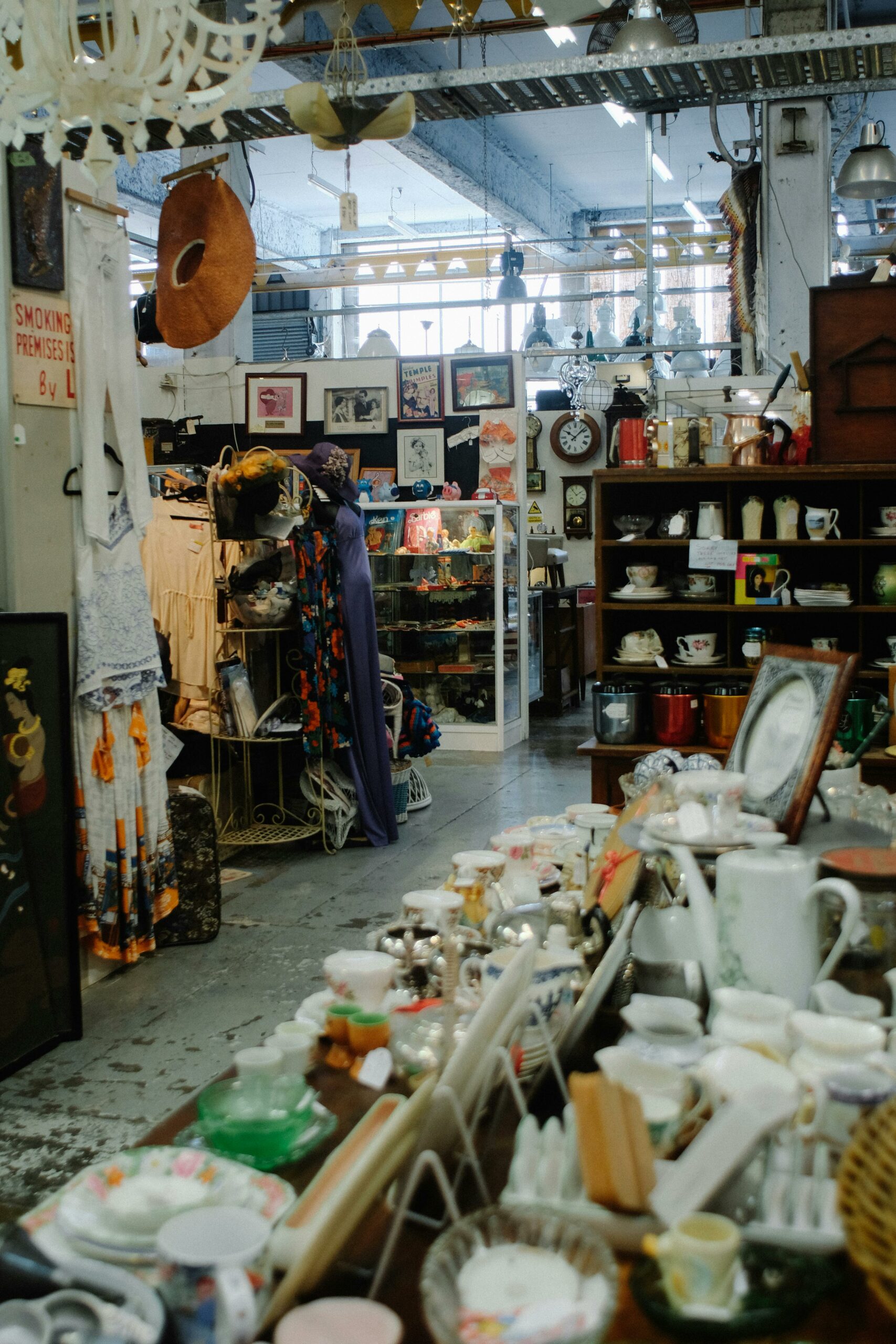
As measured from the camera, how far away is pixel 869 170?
7.98 metres

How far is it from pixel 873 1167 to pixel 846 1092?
17 centimetres

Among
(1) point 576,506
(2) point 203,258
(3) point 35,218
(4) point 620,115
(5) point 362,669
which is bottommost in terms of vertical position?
(5) point 362,669

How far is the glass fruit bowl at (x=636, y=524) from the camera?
15.8 feet

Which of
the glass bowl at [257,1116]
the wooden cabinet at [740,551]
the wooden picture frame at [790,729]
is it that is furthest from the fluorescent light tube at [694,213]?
the glass bowl at [257,1116]

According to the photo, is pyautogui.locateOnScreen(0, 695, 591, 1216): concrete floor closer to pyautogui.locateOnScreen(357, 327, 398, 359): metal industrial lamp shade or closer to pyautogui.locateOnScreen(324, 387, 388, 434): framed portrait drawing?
pyautogui.locateOnScreen(324, 387, 388, 434): framed portrait drawing

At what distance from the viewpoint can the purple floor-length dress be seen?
576cm

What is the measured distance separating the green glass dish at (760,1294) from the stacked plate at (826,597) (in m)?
3.73

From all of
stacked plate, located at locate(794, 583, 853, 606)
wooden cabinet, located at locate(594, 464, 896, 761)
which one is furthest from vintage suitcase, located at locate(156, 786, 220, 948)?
stacked plate, located at locate(794, 583, 853, 606)

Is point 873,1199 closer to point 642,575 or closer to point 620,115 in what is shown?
point 642,575

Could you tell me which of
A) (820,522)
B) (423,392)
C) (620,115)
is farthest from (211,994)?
(620,115)

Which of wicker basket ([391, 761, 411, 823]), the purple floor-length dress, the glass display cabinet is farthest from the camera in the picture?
the glass display cabinet

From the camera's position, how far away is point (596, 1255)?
1020 mm

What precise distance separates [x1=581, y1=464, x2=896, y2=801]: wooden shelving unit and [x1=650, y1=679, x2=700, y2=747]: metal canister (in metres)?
0.08

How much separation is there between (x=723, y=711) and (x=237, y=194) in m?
6.93
